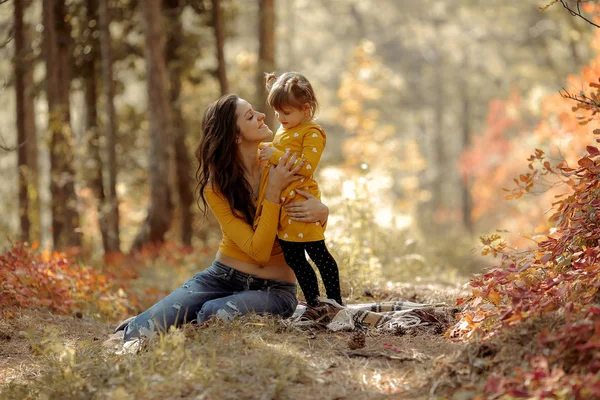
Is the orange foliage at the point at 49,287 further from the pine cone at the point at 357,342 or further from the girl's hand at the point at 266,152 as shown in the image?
the pine cone at the point at 357,342

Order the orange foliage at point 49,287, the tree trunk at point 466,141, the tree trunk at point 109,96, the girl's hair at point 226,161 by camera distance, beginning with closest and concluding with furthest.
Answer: the girl's hair at point 226,161 → the orange foliage at point 49,287 → the tree trunk at point 109,96 → the tree trunk at point 466,141

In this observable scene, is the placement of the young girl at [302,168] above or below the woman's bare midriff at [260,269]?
above

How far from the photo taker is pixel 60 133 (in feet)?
35.7

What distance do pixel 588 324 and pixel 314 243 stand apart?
1.96 metres

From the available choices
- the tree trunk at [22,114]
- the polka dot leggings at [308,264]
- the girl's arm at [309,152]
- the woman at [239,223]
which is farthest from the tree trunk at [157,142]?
the polka dot leggings at [308,264]

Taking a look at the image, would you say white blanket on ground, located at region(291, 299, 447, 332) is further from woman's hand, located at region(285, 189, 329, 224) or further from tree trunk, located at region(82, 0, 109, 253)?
tree trunk, located at region(82, 0, 109, 253)

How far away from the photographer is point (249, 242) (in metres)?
4.51

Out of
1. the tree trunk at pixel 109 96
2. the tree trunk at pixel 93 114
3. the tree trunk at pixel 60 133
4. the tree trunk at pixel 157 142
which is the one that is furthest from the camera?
the tree trunk at pixel 93 114

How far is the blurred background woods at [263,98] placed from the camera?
10.2m

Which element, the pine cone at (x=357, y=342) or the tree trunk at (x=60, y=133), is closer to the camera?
the pine cone at (x=357, y=342)

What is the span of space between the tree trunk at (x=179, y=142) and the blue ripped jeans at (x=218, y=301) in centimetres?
958

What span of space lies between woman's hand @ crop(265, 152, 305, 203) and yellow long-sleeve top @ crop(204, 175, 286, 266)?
0.22 feet

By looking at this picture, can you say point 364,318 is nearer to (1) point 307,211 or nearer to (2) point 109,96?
(1) point 307,211

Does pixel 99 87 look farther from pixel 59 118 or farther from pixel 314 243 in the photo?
pixel 314 243
